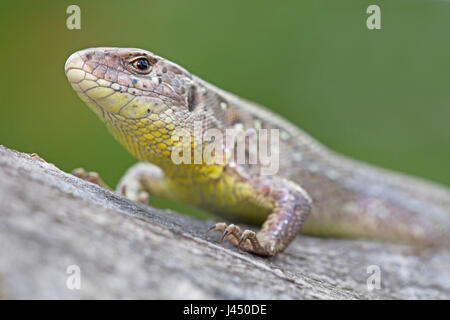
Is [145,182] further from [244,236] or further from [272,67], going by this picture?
[272,67]

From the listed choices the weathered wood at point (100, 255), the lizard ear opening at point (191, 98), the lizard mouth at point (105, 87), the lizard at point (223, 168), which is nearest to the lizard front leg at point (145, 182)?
the lizard at point (223, 168)

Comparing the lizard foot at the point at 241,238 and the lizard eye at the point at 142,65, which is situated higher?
the lizard eye at the point at 142,65

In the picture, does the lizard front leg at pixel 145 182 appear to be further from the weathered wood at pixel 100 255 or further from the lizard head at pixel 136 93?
the weathered wood at pixel 100 255

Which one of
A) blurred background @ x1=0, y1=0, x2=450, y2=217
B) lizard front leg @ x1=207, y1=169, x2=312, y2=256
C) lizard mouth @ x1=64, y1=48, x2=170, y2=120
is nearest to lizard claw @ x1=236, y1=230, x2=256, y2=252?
lizard front leg @ x1=207, y1=169, x2=312, y2=256

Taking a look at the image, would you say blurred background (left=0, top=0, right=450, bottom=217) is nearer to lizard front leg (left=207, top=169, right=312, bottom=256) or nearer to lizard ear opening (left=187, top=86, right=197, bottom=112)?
lizard ear opening (left=187, top=86, right=197, bottom=112)
